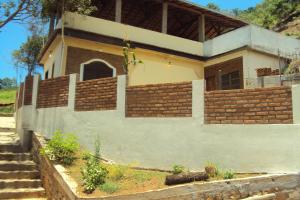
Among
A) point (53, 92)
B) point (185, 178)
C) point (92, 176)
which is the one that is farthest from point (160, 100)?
point (53, 92)

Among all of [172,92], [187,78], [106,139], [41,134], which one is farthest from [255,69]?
[41,134]

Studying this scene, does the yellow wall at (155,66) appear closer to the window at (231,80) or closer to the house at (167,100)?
the house at (167,100)

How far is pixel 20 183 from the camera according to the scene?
7.67 meters

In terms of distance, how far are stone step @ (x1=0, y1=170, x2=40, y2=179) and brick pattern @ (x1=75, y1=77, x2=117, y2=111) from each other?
199cm

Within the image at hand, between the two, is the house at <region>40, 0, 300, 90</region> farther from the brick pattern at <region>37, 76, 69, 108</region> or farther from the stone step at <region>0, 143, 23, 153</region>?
the stone step at <region>0, 143, 23, 153</region>

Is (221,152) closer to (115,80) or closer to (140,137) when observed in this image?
(140,137)

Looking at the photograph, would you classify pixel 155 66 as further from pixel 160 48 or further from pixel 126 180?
pixel 126 180

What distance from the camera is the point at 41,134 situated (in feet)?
30.9

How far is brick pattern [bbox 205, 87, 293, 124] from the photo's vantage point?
21.2 ft

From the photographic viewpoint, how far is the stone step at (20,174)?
785cm

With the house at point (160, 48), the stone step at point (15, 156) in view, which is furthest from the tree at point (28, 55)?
the stone step at point (15, 156)

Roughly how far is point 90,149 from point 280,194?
4626 millimetres

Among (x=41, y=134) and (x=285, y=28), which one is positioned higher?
(x=285, y=28)

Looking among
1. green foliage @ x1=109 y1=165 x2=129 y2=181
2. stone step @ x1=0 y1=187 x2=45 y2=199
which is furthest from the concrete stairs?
green foliage @ x1=109 y1=165 x2=129 y2=181
